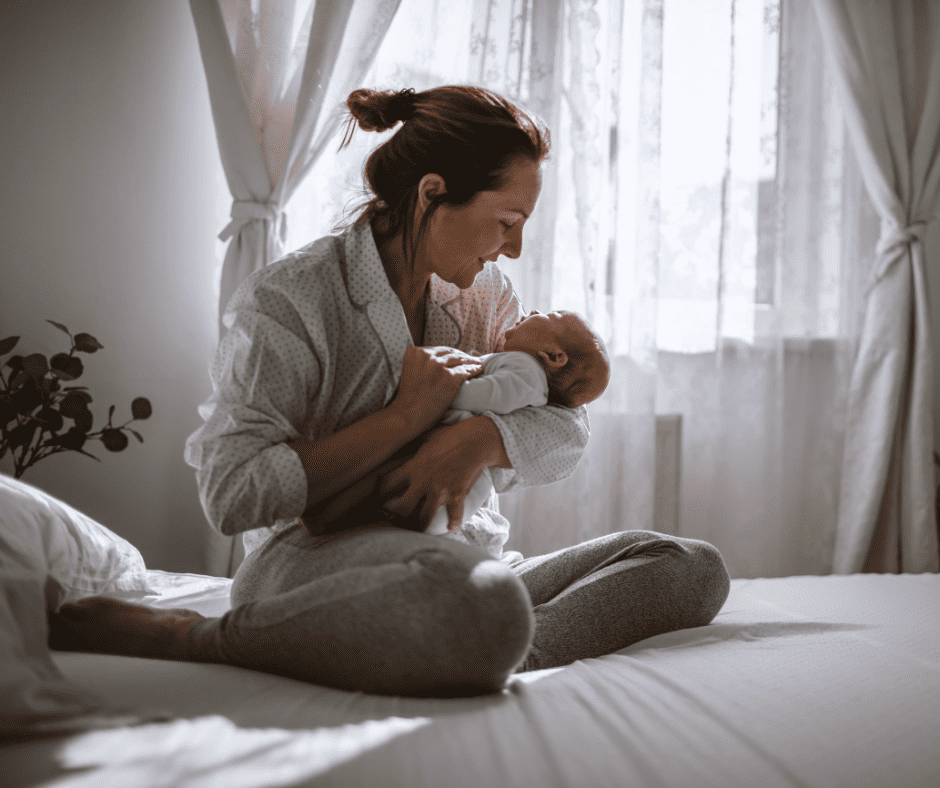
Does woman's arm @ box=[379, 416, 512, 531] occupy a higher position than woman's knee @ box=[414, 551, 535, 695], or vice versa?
woman's arm @ box=[379, 416, 512, 531]

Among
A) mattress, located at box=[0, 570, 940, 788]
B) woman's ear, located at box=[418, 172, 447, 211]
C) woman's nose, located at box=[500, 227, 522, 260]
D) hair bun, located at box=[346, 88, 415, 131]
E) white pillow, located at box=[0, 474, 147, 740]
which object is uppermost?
hair bun, located at box=[346, 88, 415, 131]

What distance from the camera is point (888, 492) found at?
2.68 meters

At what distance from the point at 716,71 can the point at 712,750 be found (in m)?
2.47

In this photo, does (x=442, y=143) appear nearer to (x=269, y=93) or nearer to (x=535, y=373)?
(x=535, y=373)

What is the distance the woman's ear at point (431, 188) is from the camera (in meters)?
1.25

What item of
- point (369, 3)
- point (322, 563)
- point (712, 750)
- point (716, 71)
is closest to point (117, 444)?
point (322, 563)

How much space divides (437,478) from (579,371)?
0.38 m

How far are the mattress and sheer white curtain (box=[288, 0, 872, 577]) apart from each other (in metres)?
1.51

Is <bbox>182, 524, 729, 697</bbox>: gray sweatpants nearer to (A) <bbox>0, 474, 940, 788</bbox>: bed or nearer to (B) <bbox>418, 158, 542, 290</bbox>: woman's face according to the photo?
(A) <bbox>0, 474, 940, 788</bbox>: bed

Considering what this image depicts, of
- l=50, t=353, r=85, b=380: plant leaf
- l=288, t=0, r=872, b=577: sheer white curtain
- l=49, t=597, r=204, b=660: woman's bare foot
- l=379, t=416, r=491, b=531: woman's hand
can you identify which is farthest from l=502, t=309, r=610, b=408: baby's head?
l=50, t=353, r=85, b=380: plant leaf

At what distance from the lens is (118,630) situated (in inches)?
39.1

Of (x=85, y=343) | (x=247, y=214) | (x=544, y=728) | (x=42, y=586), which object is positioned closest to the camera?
(x=544, y=728)

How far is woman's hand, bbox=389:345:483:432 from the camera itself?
45.1 inches

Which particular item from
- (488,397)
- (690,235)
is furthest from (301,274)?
(690,235)
